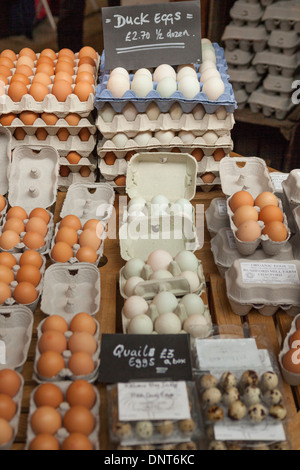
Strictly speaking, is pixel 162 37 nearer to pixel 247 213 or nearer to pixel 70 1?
pixel 247 213

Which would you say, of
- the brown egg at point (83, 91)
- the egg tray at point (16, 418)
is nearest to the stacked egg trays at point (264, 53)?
the brown egg at point (83, 91)

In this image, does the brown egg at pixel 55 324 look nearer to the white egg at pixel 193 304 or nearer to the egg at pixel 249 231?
the white egg at pixel 193 304

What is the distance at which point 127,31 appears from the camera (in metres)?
2.06

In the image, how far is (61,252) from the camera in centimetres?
178

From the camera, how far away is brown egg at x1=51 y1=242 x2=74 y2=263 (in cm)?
178

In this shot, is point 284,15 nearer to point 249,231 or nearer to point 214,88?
point 214,88

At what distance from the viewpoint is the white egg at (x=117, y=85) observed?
6.49ft

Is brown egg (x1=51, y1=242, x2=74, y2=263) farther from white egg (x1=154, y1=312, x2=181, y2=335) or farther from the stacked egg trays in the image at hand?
the stacked egg trays

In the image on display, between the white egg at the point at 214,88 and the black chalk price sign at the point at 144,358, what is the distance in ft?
3.31

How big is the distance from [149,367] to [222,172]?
3.19 ft

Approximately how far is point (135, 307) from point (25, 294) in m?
0.37

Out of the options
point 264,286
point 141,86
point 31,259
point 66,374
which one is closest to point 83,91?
point 141,86
